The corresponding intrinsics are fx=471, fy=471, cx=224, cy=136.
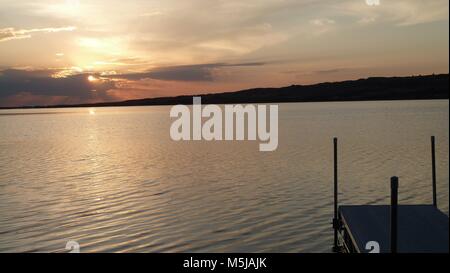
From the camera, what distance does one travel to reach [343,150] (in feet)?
161

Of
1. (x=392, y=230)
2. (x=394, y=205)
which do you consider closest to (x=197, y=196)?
(x=392, y=230)

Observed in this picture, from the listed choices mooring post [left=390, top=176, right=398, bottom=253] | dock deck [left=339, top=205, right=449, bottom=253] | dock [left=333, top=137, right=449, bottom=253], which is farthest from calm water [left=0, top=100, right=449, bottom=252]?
mooring post [left=390, top=176, right=398, bottom=253]

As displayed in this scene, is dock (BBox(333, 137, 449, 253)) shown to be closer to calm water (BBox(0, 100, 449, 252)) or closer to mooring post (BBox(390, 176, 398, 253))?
mooring post (BBox(390, 176, 398, 253))

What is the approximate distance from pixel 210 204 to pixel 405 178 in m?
14.4

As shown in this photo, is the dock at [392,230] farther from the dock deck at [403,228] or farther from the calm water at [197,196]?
the calm water at [197,196]

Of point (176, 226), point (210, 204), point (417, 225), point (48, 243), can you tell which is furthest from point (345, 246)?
point (48, 243)

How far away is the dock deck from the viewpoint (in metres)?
13.4

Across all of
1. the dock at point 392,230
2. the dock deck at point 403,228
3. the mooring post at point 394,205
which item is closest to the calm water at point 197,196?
the dock at point 392,230

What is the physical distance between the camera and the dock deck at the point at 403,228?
1345 cm

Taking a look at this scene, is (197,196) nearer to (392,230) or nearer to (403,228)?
(403,228)

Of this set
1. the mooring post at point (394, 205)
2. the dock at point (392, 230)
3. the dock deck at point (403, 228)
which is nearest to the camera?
the mooring post at point (394, 205)

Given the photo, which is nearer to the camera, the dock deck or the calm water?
the dock deck
